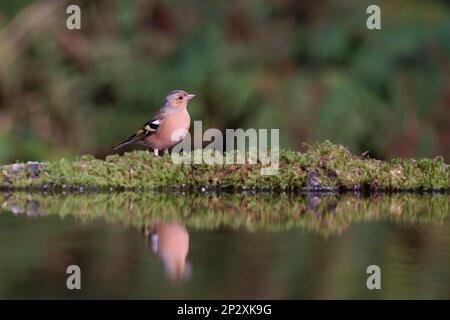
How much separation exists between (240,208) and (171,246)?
0.79 m

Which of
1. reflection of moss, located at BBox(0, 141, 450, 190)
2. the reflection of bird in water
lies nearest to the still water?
the reflection of bird in water

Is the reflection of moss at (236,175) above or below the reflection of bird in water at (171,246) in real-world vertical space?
above

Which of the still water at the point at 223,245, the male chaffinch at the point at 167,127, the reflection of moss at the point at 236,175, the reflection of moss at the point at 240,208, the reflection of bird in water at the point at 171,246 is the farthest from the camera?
the male chaffinch at the point at 167,127

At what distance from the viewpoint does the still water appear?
2668 millimetres

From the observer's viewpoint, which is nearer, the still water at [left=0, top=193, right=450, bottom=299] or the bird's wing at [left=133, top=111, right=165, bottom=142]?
the still water at [left=0, top=193, right=450, bottom=299]

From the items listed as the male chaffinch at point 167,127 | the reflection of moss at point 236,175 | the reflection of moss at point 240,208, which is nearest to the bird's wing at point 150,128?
the male chaffinch at point 167,127

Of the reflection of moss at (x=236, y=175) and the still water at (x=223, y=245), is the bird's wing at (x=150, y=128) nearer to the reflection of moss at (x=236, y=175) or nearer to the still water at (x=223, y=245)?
the reflection of moss at (x=236, y=175)

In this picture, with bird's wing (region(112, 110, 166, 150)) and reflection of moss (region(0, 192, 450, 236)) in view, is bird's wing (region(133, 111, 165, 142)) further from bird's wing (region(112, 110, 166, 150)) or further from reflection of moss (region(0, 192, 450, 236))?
reflection of moss (region(0, 192, 450, 236))

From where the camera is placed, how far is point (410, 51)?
7.40 m

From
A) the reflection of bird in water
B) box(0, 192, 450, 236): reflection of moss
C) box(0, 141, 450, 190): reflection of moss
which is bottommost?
the reflection of bird in water

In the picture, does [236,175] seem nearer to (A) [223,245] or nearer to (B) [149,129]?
(B) [149,129]

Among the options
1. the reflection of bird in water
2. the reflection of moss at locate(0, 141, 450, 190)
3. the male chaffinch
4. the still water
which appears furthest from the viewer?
the male chaffinch

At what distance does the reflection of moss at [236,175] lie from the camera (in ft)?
14.6

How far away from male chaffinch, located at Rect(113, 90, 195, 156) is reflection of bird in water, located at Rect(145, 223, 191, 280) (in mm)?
1544
